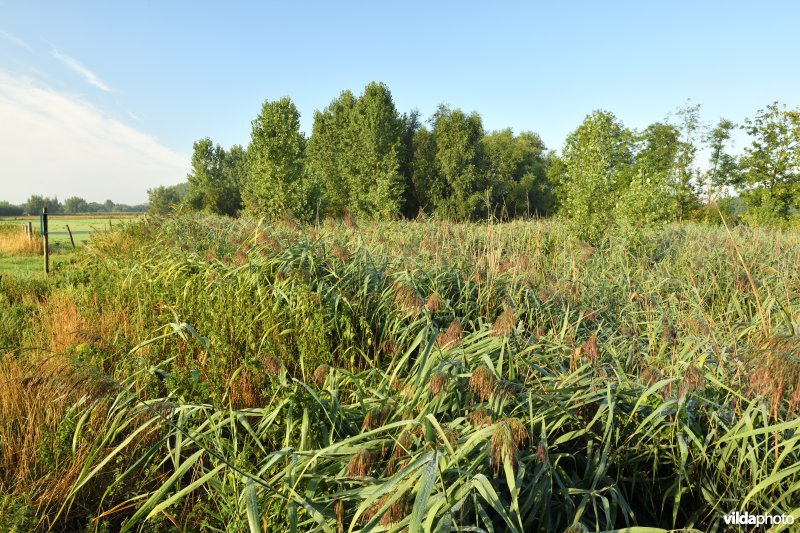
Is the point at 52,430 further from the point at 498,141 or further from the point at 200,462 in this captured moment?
the point at 498,141

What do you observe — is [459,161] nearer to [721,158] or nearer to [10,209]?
[721,158]

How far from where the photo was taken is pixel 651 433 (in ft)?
7.02

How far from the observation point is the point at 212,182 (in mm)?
45812

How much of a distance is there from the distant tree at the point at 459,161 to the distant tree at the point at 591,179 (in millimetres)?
19437

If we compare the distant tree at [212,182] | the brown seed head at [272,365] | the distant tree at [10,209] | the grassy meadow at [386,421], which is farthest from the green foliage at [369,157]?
the distant tree at [10,209]

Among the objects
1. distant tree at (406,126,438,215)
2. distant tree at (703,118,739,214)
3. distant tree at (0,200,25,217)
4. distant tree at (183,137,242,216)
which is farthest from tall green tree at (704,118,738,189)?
distant tree at (0,200,25,217)

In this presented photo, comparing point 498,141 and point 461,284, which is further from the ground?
point 498,141

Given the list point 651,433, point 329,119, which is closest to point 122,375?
point 651,433

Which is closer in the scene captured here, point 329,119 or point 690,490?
point 690,490

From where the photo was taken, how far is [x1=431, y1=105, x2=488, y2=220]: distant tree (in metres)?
29.9

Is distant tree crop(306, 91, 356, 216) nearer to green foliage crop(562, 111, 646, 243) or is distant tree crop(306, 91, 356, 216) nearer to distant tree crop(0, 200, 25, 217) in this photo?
green foliage crop(562, 111, 646, 243)

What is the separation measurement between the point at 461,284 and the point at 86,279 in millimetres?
5440

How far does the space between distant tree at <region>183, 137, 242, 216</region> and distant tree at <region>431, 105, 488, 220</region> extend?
19.6m

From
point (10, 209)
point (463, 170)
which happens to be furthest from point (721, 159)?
point (10, 209)
